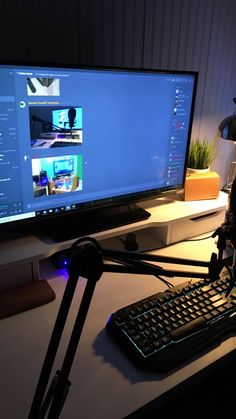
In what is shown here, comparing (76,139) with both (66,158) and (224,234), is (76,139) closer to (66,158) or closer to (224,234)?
(66,158)

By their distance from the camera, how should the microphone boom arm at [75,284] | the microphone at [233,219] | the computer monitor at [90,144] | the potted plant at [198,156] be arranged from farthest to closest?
the potted plant at [198,156], the computer monitor at [90,144], the microphone at [233,219], the microphone boom arm at [75,284]

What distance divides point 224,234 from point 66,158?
502mm

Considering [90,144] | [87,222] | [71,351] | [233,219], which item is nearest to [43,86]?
[90,144]

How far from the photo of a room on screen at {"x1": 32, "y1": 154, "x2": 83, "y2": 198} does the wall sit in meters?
0.29

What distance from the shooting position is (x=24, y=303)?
0.88 meters

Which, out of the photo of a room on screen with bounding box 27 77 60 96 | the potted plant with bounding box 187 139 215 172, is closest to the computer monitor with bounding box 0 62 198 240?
the photo of a room on screen with bounding box 27 77 60 96

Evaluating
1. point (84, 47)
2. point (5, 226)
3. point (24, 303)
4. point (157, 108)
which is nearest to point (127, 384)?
point (24, 303)

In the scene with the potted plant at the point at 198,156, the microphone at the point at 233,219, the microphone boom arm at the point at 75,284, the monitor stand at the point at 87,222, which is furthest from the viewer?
the potted plant at the point at 198,156

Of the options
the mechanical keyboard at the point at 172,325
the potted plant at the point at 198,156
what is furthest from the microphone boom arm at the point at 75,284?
the potted plant at the point at 198,156

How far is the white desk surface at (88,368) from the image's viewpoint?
0.64 meters

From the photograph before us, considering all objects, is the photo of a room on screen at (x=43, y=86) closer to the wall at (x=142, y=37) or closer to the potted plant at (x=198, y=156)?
the wall at (x=142, y=37)

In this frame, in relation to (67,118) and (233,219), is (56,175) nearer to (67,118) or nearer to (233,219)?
(67,118)

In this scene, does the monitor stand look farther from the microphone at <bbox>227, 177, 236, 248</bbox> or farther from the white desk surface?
the microphone at <bbox>227, 177, 236, 248</bbox>

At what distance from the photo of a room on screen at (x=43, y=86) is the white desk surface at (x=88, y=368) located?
1.74ft
